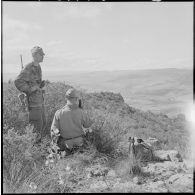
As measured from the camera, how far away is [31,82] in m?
7.57

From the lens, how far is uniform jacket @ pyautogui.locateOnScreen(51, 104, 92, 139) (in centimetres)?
728

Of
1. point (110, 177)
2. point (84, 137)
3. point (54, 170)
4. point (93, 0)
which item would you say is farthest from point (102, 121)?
point (93, 0)

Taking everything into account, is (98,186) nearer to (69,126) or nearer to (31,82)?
(69,126)

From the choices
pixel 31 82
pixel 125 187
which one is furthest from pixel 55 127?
pixel 125 187

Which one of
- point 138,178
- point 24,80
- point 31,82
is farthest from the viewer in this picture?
point 31,82

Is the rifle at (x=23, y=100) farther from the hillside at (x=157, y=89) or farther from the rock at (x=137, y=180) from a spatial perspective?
the hillside at (x=157, y=89)

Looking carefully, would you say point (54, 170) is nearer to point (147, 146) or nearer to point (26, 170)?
point (26, 170)

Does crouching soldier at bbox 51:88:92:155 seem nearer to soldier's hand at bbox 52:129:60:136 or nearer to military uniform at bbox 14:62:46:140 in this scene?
soldier's hand at bbox 52:129:60:136

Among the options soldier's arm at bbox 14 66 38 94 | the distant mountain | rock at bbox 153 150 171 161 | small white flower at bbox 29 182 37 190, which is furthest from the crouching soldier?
the distant mountain

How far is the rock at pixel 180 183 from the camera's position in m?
6.12

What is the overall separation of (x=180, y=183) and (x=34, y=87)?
284 cm

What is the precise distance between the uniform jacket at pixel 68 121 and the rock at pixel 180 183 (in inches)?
67.9

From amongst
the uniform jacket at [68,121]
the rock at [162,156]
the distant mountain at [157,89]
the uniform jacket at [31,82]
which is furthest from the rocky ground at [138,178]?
the distant mountain at [157,89]

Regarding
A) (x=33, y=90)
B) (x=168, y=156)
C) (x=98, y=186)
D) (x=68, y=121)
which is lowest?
(x=98, y=186)
